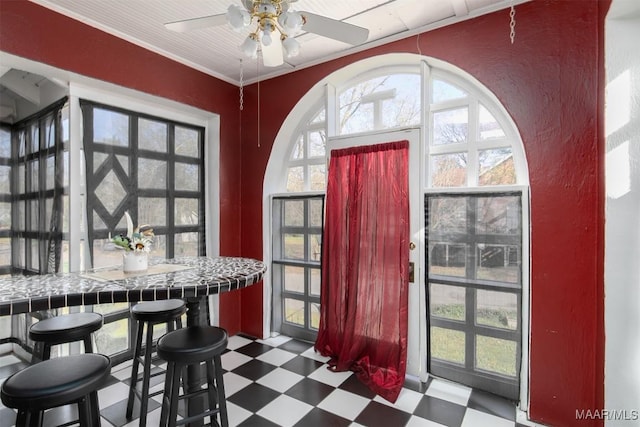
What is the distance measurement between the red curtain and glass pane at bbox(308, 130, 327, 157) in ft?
1.22

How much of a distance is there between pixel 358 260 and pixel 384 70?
179 centimetres

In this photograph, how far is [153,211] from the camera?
3049mm

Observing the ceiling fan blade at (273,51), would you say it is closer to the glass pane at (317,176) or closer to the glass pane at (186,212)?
the glass pane at (317,176)

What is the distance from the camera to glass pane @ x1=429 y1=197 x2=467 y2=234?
99.8 inches

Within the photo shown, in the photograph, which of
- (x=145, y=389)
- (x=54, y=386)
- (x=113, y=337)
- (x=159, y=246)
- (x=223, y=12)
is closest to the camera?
(x=54, y=386)

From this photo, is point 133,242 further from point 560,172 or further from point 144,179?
point 560,172

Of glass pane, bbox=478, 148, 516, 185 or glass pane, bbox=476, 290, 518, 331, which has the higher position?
glass pane, bbox=478, 148, 516, 185

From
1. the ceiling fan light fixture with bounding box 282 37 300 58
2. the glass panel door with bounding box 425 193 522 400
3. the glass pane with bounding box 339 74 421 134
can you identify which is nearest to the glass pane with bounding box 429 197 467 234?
the glass panel door with bounding box 425 193 522 400

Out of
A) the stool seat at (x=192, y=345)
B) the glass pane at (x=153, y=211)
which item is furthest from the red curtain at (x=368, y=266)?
the glass pane at (x=153, y=211)

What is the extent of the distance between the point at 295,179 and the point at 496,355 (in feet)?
8.14

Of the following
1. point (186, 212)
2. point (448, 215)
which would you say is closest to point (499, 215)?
point (448, 215)

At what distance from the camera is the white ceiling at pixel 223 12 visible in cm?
221

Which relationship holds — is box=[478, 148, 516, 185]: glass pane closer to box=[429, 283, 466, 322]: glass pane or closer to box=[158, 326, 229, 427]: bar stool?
box=[429, 283, 466, 322]: glass pane

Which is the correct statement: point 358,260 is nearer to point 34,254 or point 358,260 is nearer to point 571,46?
point 571,46
